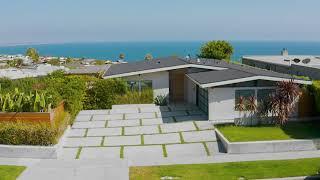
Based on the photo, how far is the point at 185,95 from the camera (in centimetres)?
3034

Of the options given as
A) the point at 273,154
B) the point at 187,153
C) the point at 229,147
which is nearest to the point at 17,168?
the point at 187,153

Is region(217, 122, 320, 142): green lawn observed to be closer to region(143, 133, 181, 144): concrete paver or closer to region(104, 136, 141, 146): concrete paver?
region(143, 133, 181, 144): concrete paver

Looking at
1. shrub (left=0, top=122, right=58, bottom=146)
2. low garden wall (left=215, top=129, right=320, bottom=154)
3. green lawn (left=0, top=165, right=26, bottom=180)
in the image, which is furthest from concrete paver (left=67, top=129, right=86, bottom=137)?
low garden wall (left=215, top=129, right=320, bottom=154)

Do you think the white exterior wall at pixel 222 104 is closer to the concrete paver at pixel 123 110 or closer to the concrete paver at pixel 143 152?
the concrete paver at pixel 143 152

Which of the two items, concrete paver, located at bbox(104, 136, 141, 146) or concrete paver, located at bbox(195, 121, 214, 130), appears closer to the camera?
concrete paver, located at bbox(104, 136, 141, 146)

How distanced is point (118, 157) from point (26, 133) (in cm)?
406

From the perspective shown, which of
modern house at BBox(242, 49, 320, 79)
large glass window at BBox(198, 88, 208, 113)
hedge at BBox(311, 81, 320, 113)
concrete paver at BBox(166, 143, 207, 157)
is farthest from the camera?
modern house at BBox(242, 49, 320, 79)

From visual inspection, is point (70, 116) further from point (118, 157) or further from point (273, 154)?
point (273, 154)

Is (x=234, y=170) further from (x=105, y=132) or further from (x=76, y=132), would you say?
(x=76, y=132)

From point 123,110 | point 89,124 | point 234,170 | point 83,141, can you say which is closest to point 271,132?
point 234,170

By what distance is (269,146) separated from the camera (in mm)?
18219

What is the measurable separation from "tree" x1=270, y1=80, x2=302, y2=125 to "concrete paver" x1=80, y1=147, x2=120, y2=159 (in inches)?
332

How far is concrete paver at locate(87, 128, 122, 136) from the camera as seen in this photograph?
2131cm

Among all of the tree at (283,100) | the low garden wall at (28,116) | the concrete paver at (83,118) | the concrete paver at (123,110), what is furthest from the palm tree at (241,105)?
the low garden wall at (28,116)
